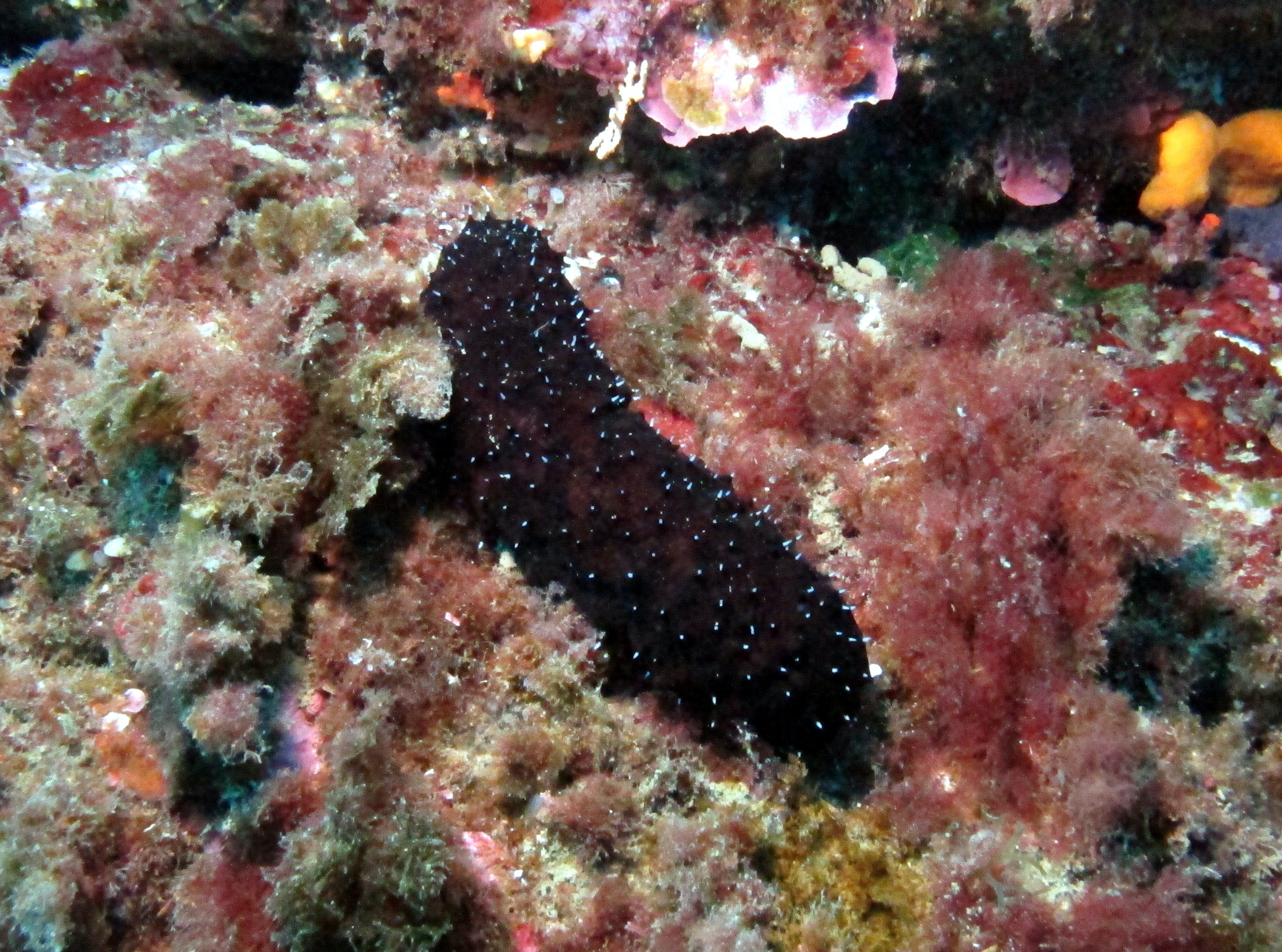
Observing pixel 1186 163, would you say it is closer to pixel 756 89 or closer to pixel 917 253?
pixel 917 253

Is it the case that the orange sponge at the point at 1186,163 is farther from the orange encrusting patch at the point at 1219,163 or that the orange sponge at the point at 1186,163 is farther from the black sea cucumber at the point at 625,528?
the black sea cucumber at the point at 625,528

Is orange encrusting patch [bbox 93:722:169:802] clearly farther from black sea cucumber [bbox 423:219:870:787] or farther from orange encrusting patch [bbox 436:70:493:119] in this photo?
orange encrusting patch [bbox 436:70:493:119]

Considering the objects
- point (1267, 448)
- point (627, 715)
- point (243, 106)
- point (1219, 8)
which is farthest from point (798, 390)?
point (243, 106)

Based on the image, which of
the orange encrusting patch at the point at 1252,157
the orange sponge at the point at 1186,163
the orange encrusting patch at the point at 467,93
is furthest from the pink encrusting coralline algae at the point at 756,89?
the orange encrusting patch at the point at 1252,157

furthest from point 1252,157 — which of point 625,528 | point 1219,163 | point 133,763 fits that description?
point 133,763

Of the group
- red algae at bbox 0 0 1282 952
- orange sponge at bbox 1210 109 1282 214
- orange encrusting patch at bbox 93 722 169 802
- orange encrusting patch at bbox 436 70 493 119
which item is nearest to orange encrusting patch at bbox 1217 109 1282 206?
orange sponge at bbox 1210 109 1282 214

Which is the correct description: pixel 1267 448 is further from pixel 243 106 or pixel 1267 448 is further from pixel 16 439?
pixel 243 106

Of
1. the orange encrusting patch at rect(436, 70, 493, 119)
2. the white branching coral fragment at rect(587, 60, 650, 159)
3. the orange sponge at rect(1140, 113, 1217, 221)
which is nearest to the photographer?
the white branching coral fragment at rect(587, 60, 650, 159)
